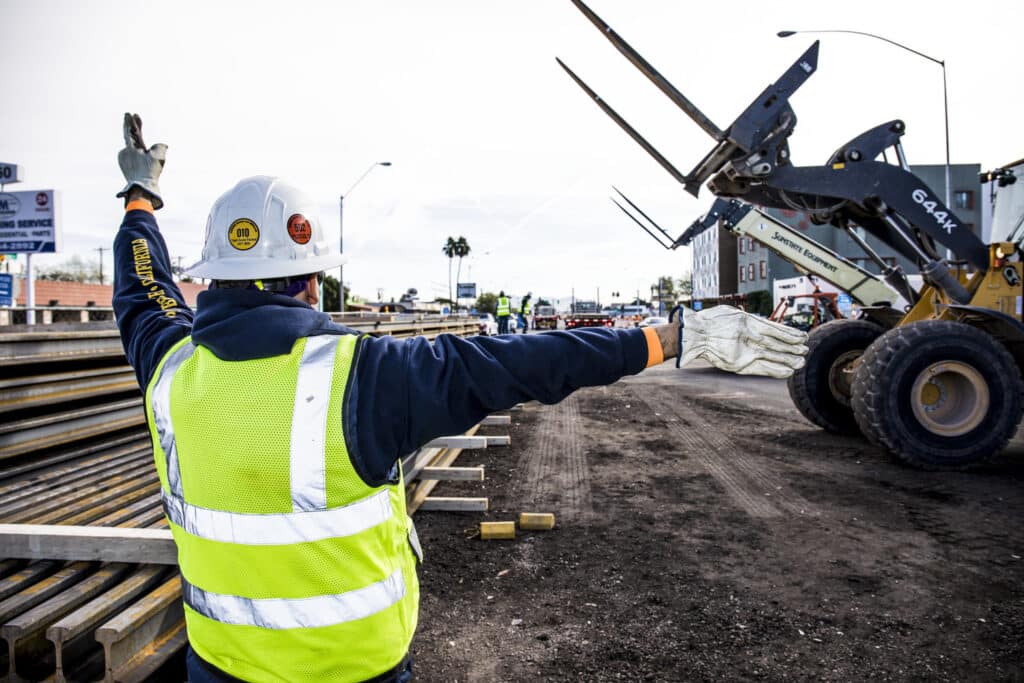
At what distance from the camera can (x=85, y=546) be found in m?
2.61

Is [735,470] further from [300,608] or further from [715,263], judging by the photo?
[715,263]

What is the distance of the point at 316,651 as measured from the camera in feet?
5.46

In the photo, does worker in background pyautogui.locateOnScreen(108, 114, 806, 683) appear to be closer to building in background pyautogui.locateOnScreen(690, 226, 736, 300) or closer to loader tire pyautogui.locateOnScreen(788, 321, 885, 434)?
loader tire pyautogui.locateOnScreen(788, 321, 885, 434)

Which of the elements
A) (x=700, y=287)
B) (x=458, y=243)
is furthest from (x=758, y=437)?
(x=458, y=243)

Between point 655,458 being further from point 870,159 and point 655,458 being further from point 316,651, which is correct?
point 316,651

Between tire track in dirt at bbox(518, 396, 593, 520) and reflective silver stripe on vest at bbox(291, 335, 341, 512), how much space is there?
4.01m

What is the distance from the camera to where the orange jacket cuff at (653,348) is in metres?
2.09

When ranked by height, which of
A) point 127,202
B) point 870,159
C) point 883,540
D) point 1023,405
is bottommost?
point 883,540

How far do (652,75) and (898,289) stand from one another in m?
4.67

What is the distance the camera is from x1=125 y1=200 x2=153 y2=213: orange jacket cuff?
2.83m

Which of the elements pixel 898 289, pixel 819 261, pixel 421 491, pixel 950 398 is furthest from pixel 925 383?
pixel 421 491

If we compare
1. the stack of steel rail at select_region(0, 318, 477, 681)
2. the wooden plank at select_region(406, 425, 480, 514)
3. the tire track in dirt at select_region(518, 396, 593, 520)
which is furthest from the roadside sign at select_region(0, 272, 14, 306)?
the wooden plank at select_region(406, 425, 480, 514)

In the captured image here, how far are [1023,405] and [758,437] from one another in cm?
277

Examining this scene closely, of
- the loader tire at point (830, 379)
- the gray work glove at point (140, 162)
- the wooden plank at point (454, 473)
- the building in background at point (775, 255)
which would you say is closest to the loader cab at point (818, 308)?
the loader tire at point (830, 379)
